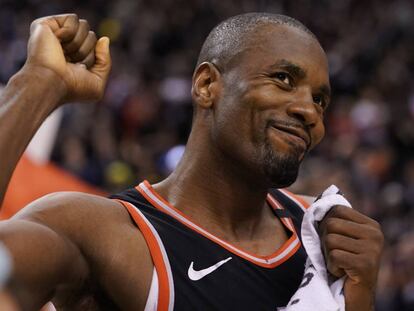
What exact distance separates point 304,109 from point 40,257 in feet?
3.01

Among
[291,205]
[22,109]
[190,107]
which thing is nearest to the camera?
[22,109]

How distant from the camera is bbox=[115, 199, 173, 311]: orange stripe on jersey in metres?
2.38

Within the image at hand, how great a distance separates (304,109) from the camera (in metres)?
2.62

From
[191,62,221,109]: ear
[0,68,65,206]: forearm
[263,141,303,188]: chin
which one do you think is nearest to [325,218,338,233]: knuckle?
[263,141,303,188]: chin

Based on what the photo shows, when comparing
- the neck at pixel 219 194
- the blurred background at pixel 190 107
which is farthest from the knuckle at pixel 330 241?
the blurred background at pixel 190 107

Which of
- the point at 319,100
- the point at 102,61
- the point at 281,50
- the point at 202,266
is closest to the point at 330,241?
the point at 202,266

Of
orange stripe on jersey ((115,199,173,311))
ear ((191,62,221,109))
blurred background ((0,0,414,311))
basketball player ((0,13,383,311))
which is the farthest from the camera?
blurred background ((0,0,414,311))

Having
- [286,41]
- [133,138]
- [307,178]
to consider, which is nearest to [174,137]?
[133,138]

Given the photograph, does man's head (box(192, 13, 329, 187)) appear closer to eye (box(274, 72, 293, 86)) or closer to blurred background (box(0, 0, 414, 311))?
eye (box(274, 72, 293, 86))

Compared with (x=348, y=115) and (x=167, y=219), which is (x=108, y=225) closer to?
(x=167, y=219)

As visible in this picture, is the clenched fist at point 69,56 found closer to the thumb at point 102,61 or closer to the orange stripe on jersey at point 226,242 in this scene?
the thumb at point 102,61

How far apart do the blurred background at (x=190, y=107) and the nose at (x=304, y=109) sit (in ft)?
10.6

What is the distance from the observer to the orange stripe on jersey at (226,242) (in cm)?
262

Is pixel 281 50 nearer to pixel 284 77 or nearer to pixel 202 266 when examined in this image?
pixel 284 77
